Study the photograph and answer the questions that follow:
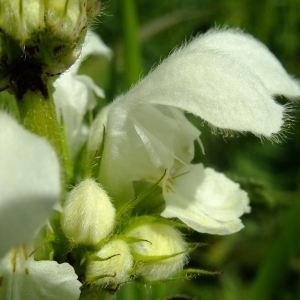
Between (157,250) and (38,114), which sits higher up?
(38,114)

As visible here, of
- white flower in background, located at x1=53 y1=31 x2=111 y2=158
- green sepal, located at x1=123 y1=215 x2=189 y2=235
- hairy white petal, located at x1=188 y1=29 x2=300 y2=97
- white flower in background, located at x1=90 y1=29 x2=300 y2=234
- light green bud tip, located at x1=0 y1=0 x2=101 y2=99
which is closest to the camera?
light green bud tip, located at x1=0 y1=0 x2=101 y2=99

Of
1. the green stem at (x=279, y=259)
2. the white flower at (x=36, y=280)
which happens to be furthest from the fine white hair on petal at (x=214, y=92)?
the green stem at (x=279, y=259)

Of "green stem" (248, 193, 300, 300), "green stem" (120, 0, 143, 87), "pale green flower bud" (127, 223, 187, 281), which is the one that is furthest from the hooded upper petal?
"green stem" (120, 0, 143, 87)

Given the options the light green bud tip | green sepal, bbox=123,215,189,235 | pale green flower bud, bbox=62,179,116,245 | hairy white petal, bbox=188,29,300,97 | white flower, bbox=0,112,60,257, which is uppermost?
the light green bud tip

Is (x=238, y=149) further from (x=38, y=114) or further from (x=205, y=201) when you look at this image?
(x=38, y=114)

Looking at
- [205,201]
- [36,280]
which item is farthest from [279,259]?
[36,280]

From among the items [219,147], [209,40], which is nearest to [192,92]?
[209,40]

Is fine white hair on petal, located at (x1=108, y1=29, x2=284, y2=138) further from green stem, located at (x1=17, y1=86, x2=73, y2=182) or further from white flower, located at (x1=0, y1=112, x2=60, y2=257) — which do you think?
white flower, located at (x1=0, y1=112, x2=60, y2=257)
